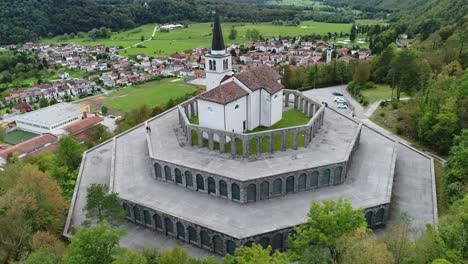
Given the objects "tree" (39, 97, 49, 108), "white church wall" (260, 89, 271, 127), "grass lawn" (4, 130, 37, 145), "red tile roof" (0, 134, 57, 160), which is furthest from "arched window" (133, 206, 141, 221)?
"tree" (39, 97, 49, 108)

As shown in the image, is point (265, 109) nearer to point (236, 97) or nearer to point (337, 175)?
point (236, 97)


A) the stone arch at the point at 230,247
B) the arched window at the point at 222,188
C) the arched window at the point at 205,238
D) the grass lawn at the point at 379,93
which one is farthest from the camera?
the grass lawn at the point at 379,93

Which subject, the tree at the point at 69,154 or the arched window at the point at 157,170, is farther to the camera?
the tree at the point at 69,154

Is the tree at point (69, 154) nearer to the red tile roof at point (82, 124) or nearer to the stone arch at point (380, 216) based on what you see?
the red tile roof at point (82, 124)

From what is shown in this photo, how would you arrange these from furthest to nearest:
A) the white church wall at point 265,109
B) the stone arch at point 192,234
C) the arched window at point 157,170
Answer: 1. the white church wall at point 265,109
2. the arched window at point 157,170
3. the stone arch at point 192,234

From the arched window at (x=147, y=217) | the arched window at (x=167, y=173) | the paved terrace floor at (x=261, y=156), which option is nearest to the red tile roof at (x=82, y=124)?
the paved terrace floor at (x=261, y=156)

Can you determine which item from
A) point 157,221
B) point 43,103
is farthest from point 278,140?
point 43,103
